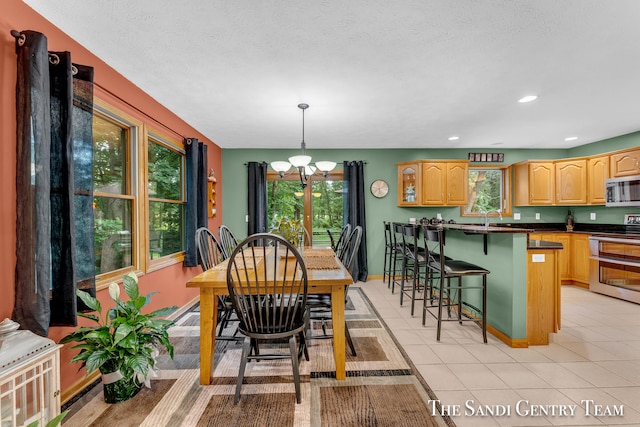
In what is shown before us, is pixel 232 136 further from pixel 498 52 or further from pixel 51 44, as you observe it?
pixel 498 52

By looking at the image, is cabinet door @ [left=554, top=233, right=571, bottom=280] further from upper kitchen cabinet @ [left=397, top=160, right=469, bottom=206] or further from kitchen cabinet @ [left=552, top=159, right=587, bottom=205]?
upper kitchen cabinet @ [left=397, top=160, right=469, bottom=206]

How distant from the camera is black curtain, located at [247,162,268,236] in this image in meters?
5.02

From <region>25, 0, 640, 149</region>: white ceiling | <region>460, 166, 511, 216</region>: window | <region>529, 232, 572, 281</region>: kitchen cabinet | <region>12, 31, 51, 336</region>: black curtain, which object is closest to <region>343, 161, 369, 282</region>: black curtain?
<region>25, 0, 640, 149</region>: white ceiling

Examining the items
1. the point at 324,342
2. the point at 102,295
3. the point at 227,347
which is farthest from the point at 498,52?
the point at 102,295

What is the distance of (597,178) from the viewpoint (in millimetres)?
4508

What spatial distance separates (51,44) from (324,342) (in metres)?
2.98

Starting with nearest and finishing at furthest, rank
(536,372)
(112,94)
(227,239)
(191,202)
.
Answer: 1. (536,372)
2. (112,94)
3. (227,239)
4. (191,202)

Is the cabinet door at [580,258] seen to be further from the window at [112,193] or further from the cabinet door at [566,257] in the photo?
the window at [112,193]

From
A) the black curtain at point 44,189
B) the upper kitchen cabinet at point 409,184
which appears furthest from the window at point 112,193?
the upper kitchen cabinet at point 409,184

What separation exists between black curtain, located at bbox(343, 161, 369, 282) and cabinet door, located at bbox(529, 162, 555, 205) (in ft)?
9.57

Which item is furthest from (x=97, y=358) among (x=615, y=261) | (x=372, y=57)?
(x=615, y=261)

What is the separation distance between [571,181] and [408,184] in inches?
103

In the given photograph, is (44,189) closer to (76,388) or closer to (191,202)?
(76,388)

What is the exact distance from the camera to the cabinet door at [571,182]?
471 cm
